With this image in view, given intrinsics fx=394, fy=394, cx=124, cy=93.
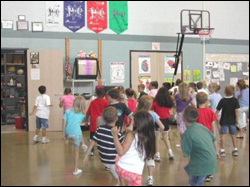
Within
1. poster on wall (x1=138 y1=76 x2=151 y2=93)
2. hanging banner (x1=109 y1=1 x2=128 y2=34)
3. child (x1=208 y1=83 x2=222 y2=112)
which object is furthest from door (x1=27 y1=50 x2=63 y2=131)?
child (x1=208 y1=83 x2=222 y2=112)

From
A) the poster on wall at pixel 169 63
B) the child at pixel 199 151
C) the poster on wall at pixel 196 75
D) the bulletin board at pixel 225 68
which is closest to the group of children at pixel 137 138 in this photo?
the child at pixel 199 151

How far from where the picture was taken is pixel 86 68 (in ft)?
34.5

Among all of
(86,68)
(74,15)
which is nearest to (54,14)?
(74,15)

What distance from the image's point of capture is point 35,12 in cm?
1044

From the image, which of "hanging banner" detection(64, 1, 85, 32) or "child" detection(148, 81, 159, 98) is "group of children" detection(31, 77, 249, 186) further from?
"hanging banner" detection(64, 1, 85, 32)

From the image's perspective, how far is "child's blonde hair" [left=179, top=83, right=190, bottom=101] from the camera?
6.59m

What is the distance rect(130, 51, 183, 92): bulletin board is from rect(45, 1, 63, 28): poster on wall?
2.34 meters

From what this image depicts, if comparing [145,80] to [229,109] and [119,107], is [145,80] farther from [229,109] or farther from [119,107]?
[119,107]

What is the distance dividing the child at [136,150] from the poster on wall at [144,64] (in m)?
8.00

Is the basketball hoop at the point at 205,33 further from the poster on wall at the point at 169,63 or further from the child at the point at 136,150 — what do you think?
the child at the point at 136,150

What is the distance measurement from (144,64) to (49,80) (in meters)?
3.09

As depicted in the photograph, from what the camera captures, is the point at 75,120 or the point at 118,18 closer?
the point at 75,120

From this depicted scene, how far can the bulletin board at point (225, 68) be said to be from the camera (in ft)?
42.2

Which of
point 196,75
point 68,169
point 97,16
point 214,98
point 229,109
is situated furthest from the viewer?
point 196,75
